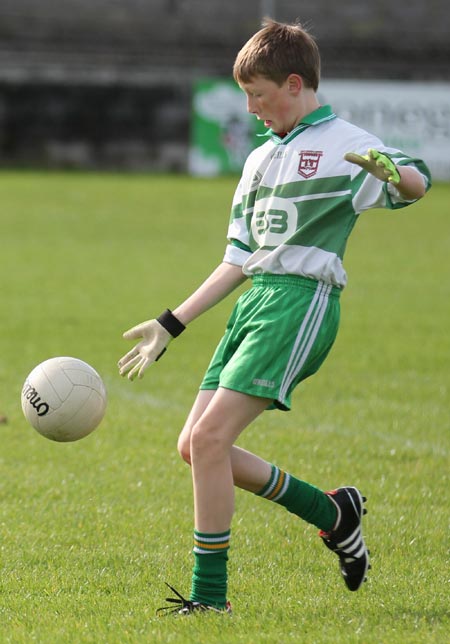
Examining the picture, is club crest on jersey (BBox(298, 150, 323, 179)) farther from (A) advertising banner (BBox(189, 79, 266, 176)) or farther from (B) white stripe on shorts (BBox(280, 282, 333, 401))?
(A) advertising banner (BBox(189, 79, 266, 176))

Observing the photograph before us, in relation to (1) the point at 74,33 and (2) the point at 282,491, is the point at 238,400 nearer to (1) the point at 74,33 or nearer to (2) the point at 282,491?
(2) the point at 282,491

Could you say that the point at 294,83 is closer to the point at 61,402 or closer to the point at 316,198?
the point at 316,198

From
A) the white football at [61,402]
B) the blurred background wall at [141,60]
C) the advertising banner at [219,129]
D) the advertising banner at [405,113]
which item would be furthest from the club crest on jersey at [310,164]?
the blurred background wall at [141,60]

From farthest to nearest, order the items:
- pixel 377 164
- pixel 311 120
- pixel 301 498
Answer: pixel 301 498, pixel 311 120, pixel 377 164

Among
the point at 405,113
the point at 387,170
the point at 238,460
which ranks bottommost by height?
the point at 405,113

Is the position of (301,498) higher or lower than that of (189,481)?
higher

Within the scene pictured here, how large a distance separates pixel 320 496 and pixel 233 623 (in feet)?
2.35

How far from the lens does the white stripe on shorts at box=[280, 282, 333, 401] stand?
4062 millimetres

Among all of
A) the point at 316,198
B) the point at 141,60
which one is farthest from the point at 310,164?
the point at 141,60

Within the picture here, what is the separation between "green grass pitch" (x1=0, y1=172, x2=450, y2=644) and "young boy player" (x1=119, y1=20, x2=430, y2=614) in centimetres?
27

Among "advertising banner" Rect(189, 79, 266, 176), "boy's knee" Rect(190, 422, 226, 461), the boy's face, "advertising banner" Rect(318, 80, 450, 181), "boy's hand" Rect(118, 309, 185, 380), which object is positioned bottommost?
"advertising banner" Rect(189, 79, 266, 176)

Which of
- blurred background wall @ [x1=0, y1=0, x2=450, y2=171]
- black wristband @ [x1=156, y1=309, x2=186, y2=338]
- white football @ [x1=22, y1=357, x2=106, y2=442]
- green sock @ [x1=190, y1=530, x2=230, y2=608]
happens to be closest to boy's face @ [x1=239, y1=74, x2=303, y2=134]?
black wristband @ [x1=156, y1=309, x2=186, y2=338]

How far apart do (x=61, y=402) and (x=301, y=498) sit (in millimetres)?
1003

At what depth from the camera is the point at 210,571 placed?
3963 mm
